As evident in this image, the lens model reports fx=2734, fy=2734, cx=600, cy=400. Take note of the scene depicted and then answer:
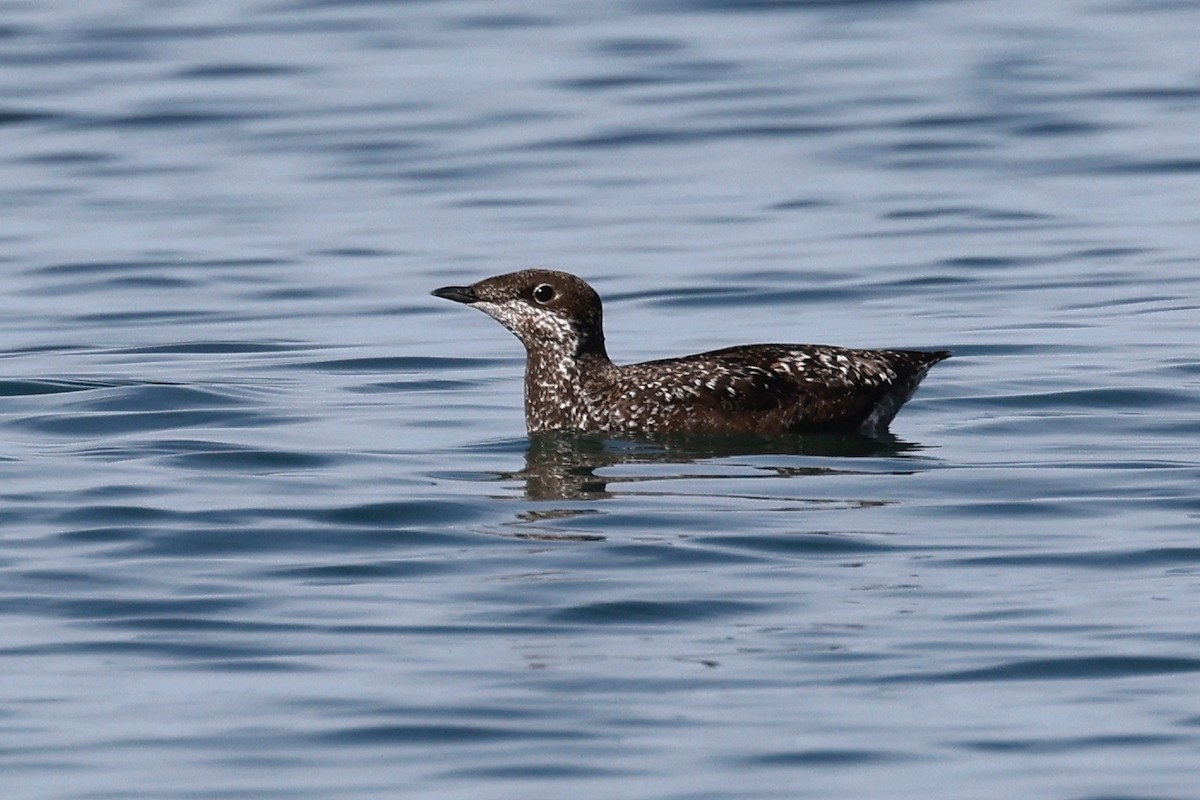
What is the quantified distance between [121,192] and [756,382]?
12844 mm

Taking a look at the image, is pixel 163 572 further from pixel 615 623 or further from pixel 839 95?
pixel 839 95

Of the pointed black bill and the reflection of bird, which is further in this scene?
the pointed black bill

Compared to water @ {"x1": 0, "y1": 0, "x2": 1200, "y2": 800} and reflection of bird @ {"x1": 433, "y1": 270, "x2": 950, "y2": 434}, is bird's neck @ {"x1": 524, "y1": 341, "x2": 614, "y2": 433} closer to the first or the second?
reflection of bird @ {"x1": 433, "y1": 270, "x2": 950, "y2": 434}

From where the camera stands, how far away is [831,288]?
2036cm

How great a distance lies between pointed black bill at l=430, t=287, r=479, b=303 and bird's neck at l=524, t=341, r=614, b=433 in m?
0.45

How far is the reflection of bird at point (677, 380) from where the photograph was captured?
14.1 m

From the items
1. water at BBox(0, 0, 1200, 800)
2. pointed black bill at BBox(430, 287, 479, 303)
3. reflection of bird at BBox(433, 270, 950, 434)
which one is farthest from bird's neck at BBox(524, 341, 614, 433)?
pointed black bill at BBox(430, 287, 479, 303)

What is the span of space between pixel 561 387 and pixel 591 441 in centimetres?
39

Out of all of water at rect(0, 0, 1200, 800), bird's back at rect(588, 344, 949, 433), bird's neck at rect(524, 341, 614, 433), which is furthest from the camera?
bird's neck at rect(524, 341, 614, 433)

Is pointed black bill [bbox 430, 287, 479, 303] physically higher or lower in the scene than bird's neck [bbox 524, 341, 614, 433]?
higher

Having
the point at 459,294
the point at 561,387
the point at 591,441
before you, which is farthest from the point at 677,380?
the point at 459,294

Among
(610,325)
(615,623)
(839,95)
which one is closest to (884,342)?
(610,325)

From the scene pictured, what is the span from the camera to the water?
28.5 feet

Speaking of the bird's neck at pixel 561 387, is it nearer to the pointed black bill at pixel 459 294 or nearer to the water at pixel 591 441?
the water at pixel 591 441
